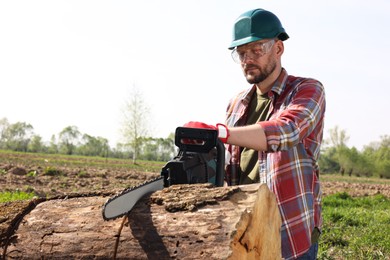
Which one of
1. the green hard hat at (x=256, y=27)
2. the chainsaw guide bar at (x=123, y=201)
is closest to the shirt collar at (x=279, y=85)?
the green hard hat at (x=256, y=27)

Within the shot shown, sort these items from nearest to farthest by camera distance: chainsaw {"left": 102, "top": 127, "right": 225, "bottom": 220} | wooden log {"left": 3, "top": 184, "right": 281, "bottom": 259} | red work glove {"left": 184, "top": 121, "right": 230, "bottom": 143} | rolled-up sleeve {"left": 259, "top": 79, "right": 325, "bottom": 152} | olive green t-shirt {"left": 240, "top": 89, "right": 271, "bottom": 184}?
wooden log {"left": 3, "top": 184, "right": 281, "bottom": 259}, chainsaw {"left": 102, "top": 127, "right": 225, "bottom": 220}, red work glove {"left": 184, "top": 121, "right": 230, "bottom": 143}, rolled-up sleeve {"left": 259, "top": 79, "right": 325, "bottom": 152}, olive green t-shirt {"left": 240, "top": 89, "right": 271, "bottom": 184}

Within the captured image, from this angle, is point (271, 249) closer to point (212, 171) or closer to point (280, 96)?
point (212, 171)

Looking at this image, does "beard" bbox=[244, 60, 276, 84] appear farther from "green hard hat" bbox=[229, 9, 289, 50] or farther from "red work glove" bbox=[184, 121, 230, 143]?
"red work glove" bbox=[184, 121, 230, 143]

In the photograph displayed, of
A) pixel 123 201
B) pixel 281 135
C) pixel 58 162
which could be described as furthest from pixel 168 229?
pixel 58 162

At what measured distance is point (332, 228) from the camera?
7027 mm

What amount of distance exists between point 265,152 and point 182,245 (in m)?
0.89

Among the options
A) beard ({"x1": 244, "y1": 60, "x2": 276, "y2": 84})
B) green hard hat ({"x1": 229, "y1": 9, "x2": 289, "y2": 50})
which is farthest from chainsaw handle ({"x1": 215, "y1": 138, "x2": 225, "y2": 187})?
green hard hat ({"x1": 229, "y1": 9, "x2": 289, "y2": 50})

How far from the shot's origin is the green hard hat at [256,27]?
8.69ft

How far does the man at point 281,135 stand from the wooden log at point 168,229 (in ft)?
0.85

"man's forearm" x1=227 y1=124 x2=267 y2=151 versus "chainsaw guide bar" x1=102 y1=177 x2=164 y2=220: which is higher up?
"man's forearm" x1=227 y1=124 x2=267 y2=151

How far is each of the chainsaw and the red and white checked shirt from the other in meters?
0.30

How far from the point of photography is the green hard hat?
8.69 ft

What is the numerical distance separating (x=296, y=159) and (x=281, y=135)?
1.14ft

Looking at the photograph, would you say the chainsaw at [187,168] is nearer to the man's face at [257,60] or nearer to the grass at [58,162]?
the man's face at [257,60]
